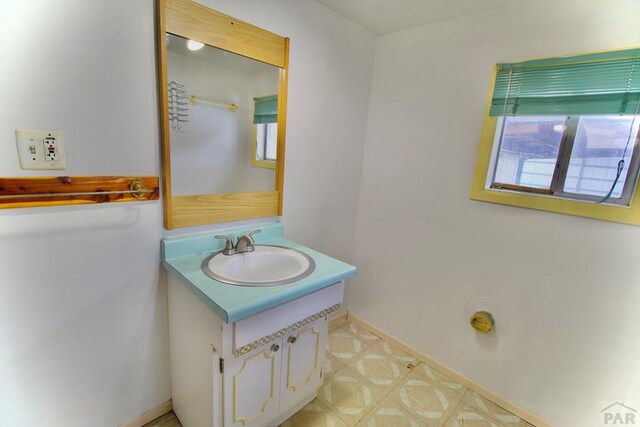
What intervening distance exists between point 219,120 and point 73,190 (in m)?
0.64

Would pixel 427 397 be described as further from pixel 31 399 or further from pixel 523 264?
pixel 31 399

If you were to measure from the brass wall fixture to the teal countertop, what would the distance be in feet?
2.95

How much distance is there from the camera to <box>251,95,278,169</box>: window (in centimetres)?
151

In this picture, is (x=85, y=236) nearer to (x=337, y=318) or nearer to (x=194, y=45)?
(x=194, y=45)

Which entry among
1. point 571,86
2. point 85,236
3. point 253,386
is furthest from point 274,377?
point 571,86

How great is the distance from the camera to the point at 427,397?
1656mm

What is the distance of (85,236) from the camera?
108 centimetres

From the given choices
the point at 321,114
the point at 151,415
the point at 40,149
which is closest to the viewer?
the point at 40,149

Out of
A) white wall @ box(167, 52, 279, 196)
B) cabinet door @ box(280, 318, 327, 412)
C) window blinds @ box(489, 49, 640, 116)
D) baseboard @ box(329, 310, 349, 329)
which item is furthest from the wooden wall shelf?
window blinds @ box(489, 49, 640, 116)

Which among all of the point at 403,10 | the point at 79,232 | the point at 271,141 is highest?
the point at 403,10

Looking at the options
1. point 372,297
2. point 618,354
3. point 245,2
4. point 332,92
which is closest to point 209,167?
point 245,2

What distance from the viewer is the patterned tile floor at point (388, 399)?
1.49 m

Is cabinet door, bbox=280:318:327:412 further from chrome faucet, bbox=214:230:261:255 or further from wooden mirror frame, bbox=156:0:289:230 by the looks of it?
wooden mirror frame, bbox=156:0:289:230

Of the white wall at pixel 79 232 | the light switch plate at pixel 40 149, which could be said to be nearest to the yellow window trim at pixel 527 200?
the white wall at pixel 79 232
